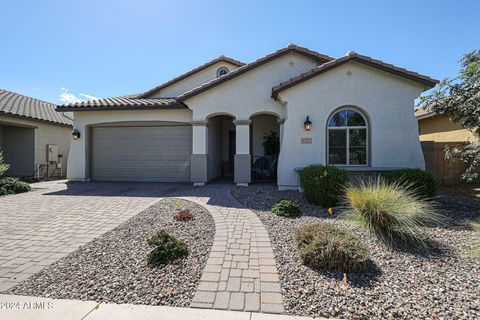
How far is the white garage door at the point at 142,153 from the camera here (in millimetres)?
11664

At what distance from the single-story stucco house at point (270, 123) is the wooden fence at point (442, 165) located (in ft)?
6.54

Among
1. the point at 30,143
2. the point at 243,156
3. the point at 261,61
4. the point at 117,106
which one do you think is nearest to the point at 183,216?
the point at 243,156

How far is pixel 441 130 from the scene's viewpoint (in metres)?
12.7

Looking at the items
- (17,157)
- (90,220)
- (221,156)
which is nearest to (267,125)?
(221,156)

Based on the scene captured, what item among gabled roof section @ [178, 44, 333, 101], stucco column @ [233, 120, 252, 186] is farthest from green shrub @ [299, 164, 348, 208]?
gabled roof section @ [178, 44, 333, 101]

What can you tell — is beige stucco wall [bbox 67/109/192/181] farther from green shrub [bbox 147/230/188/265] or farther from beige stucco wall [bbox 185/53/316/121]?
green shrub [bbox 147/230/188/265]

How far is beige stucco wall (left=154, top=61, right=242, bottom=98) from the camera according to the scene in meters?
14.9

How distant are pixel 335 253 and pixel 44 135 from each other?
1823 cm

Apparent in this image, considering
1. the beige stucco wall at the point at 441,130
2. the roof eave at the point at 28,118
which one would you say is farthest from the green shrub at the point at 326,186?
the roof eave at the point at 28,118

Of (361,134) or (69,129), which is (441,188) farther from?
(69,129)

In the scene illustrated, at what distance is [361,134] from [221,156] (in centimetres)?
825

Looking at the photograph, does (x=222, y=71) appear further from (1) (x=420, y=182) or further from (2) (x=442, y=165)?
(2) (x=442, y=165)

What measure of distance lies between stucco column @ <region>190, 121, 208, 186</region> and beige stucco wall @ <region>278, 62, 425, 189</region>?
3761 millimetres

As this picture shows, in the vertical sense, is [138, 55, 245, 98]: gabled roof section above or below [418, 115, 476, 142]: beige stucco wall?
above
